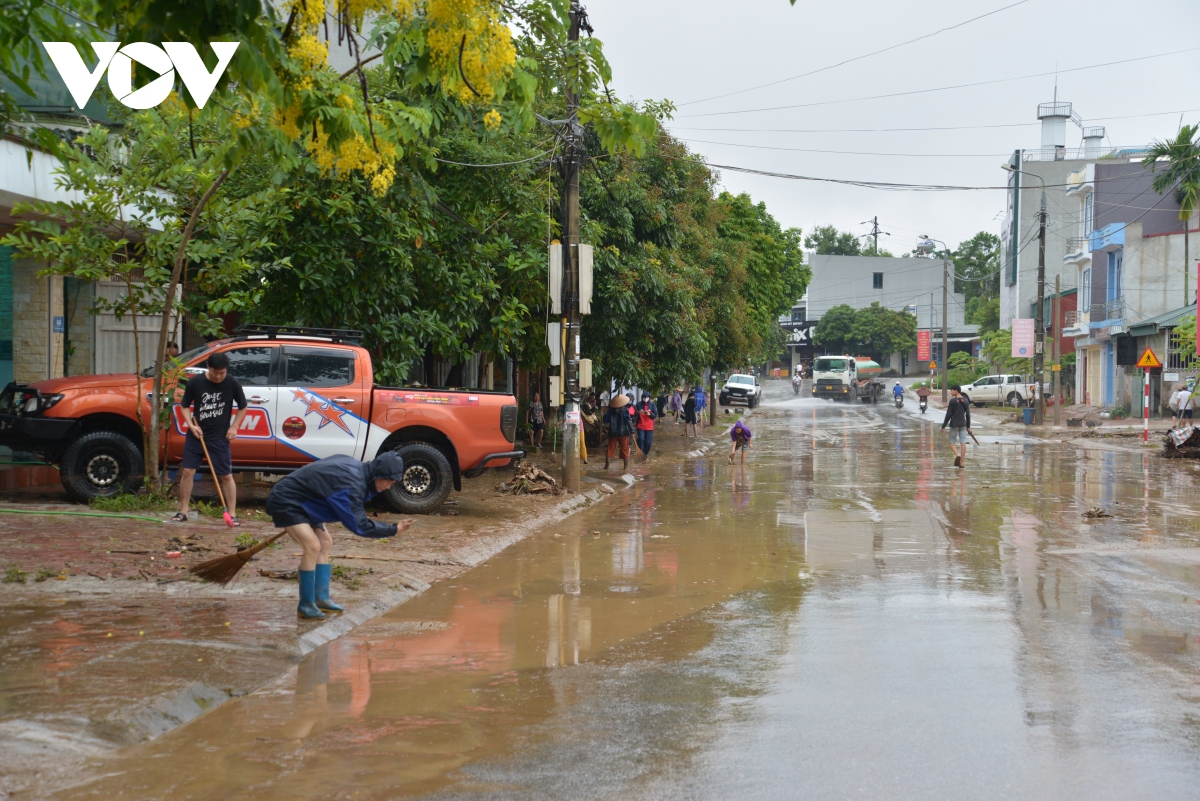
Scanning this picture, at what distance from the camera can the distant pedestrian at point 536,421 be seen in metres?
26.7

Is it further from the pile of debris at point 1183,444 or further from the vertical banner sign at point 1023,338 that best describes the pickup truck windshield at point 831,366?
the pile of debris at point 1183,444

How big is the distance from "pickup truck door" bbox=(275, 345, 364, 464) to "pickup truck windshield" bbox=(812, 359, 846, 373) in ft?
199

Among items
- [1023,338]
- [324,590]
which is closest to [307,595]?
[324,590]

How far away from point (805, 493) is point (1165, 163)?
141ft

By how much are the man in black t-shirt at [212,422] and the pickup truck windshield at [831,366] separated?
206 feet

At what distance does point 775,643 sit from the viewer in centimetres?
776

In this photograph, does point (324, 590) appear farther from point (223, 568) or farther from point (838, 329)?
point (838, 329)

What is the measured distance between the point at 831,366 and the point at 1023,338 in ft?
67.8

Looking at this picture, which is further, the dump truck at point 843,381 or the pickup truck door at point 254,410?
the dump truck at point 843,381

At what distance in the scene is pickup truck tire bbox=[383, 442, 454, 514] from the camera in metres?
14.1

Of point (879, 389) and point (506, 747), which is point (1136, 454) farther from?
point (879, 389)

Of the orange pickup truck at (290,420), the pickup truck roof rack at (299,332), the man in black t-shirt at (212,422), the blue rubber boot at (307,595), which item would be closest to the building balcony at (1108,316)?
the orange pickup truck at (290,420)

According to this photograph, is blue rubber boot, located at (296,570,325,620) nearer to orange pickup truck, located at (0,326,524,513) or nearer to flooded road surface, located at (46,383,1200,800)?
flooded road surface, located at (46,383,1200,800)

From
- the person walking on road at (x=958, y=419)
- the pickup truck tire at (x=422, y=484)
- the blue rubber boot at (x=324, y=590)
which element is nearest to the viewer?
the blue rubber boot at (x=324, y=590)
